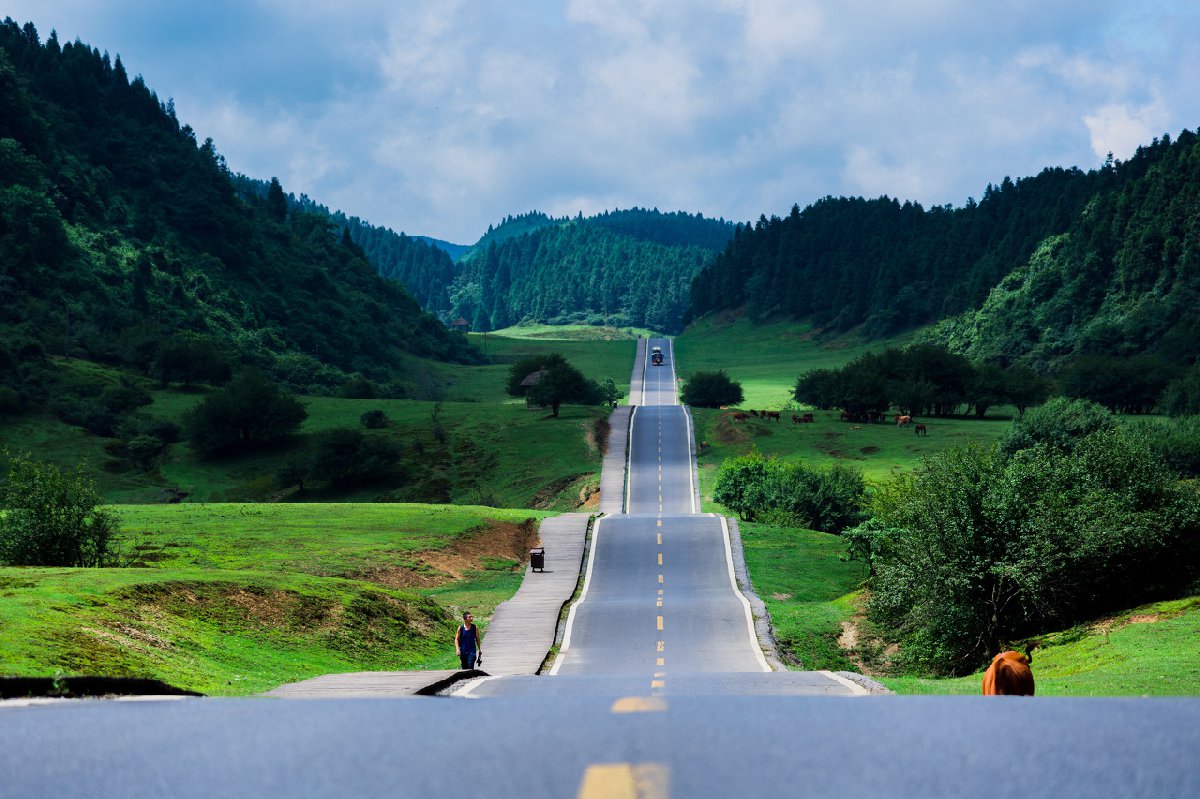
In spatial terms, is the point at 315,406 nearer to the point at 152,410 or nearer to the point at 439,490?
the point at 152,410

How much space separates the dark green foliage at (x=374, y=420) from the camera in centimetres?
11369

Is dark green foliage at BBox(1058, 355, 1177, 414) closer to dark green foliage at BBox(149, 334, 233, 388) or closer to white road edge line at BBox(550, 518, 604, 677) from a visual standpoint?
white road edge line at BBox(550, 518, 604, 677)

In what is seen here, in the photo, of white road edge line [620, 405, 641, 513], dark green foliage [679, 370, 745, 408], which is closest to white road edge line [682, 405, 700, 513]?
white road edge line [620, 405, 641, 513]

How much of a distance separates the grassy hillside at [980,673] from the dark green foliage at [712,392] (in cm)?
7959

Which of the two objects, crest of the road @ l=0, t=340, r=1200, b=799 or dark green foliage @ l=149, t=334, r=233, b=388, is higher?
dark green foliage @ l=149, t=334, r=233, b=388

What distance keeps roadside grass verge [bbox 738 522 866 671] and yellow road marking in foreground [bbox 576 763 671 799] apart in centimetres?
3051

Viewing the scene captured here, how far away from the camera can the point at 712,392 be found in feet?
469

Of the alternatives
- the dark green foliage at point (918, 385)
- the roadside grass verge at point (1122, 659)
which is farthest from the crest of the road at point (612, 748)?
the dark green foliage at point (918, 385)

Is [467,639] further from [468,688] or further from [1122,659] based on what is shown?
[1122,659]

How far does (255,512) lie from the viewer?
67062 mm

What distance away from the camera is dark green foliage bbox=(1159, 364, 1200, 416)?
11231cm

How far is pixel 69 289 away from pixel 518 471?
8668 cm

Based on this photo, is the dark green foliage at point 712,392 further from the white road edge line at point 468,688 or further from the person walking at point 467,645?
the white road edge line at point 468,688

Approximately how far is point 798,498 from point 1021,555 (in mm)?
38758
